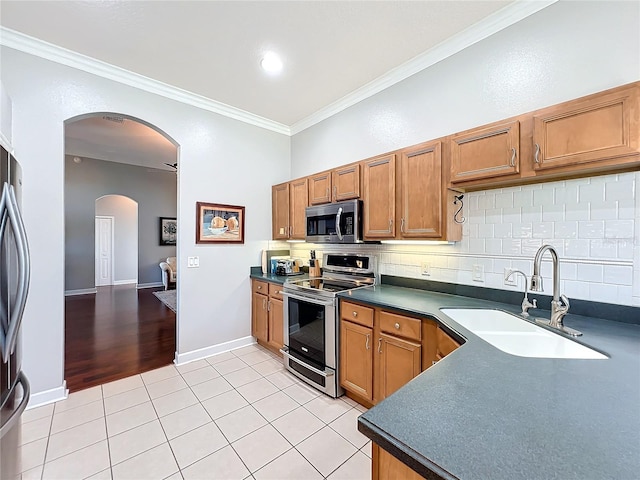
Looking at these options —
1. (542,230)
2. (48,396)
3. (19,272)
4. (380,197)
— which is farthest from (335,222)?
(48,396)

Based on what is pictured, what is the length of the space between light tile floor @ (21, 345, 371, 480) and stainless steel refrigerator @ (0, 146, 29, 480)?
1.61ft

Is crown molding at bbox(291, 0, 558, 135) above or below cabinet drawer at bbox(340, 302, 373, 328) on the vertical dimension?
above

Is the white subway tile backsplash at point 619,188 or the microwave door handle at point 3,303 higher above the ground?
the white subway tile backsplash at point 619,188

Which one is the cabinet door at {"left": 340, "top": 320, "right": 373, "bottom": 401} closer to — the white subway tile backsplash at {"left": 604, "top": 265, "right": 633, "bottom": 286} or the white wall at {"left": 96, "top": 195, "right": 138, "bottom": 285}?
the white subway tile backsplash at {"left": 604, "top": 265, "right": 633, "bottom": 286}

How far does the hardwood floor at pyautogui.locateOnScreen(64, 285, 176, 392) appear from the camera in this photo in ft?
9.33

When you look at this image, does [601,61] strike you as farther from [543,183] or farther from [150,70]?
[150,70]

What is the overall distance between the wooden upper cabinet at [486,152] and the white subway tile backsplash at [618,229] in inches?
22.7

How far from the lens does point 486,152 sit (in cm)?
181

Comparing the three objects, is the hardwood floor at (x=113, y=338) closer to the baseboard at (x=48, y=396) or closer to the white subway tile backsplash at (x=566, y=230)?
the baseboard at (x=48, y=396)

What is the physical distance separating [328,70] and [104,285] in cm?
871

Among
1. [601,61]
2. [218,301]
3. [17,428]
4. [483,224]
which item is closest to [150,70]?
[218,301]

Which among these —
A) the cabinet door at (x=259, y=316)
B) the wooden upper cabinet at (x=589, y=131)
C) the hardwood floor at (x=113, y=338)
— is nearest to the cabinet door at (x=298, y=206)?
the cabinet door at (x=259, y=316)

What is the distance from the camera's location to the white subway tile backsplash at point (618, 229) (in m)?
1.52

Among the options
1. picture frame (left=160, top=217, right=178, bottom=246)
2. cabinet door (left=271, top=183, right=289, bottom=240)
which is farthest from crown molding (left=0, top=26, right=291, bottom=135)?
picture frame (left=160, top=217, right=178, bottom=246)
